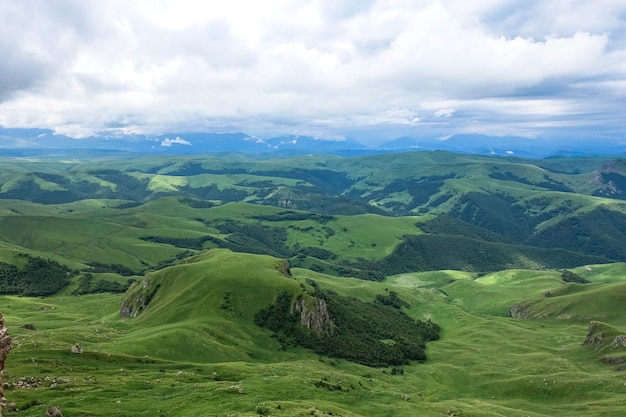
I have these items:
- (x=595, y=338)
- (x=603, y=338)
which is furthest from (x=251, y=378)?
(x=595, y=338)

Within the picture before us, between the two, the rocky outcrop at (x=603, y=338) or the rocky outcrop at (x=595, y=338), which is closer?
the rocky outcrop at (x=603, y=338)

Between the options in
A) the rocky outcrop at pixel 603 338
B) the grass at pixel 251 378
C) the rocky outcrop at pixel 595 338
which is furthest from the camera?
the rocky outcrop at pixel 595 338

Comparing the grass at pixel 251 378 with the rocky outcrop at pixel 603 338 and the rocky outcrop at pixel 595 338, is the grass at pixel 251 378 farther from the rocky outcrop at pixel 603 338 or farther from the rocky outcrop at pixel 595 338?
the rocky outcrop at pixel 603 338

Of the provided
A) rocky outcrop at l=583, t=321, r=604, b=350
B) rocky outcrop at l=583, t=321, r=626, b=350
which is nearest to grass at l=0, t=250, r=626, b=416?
rocky outcrop at l=583, t=321, r=604, b=350

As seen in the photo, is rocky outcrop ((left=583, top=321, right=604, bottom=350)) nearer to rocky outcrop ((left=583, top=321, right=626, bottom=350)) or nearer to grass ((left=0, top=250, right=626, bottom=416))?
rocky outcrop ((left=583, top=321, right=626, bottom=350))

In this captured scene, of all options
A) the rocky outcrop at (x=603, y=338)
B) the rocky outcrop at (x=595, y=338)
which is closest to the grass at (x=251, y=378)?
the rocky outcrop at (x=595, y=338)

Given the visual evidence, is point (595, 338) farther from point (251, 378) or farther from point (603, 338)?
point (251, 378)

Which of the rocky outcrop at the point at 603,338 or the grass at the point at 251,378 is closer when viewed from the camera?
the grass at the point at 251,378

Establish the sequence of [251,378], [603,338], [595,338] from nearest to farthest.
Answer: [251,378] < [603,338] < [595,338]

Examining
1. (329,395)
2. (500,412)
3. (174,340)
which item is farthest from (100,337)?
(500,412)

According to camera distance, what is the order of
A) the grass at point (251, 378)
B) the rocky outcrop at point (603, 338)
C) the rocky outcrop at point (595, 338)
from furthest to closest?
1. the rocky outcrop at point (595, 338)
2. the rocky outcrop at point (603, 338)
3. the grass at point (251, 378)

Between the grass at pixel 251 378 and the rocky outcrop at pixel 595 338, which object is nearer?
the grass at pixel 251 378
